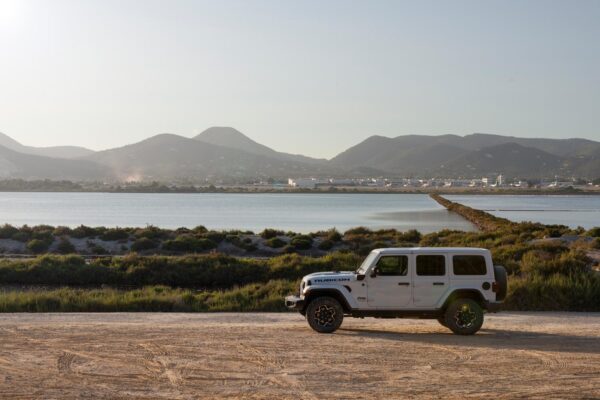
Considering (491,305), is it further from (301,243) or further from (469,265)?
(301,243)

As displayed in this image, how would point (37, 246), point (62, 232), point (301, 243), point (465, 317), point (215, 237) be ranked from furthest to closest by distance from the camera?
1. point (62, 232)
2. point (215, 237)
3. point (301, 243)
4. point (37, 246)
5. point (465, 317)

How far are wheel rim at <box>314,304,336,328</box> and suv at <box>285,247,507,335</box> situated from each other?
427 millimetres

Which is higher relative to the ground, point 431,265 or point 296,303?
point 431,265

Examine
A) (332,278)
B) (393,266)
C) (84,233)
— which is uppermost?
(393,266)

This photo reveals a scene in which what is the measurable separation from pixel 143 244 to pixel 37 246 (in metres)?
7.58

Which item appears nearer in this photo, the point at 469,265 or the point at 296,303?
the point at 469,265

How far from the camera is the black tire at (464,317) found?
16344 mm

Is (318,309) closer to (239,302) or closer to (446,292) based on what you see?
(446,292)

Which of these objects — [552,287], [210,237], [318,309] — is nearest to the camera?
[318,309]

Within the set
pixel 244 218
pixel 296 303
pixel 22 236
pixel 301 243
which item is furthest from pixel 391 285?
pixel 244 218

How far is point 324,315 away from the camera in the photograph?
55.0 ft

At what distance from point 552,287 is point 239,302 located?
9.45 metres

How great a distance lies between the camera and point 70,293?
26078mm

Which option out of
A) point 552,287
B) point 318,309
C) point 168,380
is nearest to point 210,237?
point 552,287
